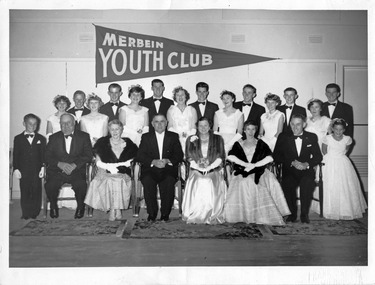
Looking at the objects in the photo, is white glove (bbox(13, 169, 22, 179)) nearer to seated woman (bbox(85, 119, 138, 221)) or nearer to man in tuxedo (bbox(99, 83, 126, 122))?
seated woman (bbox(85, 119, 138, 221))

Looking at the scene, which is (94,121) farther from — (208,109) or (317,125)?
(317,125)

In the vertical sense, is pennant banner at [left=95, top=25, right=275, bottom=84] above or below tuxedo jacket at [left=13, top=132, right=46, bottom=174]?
above

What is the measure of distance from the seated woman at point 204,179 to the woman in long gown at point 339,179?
111 cm

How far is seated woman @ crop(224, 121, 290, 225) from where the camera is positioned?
538cm

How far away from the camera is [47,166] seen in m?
5.45

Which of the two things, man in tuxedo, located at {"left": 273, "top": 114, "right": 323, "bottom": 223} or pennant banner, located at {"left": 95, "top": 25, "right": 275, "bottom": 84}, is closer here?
pennant banner, located at {"left": 95, "top": 25, "right": 275, "bottom": 84}

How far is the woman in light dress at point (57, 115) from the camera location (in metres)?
5.46

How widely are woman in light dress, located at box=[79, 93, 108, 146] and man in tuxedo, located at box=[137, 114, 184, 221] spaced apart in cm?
45

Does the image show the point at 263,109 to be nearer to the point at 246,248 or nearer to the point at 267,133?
the point at 267,133

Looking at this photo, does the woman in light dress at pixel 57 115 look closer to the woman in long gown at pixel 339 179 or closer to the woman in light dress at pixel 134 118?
the woman in light dress at pixel 134 118

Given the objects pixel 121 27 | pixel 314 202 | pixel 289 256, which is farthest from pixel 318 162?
pixel 121 27

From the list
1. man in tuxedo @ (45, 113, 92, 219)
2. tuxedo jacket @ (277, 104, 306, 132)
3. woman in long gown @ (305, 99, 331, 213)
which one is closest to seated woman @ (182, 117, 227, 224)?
tuxedo jacket @ (277, 104, 306, 132)

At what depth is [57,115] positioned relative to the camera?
5520mm

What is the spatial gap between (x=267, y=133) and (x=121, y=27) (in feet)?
6.33
